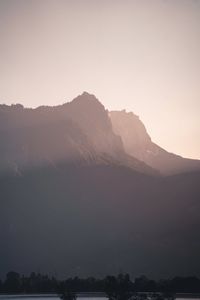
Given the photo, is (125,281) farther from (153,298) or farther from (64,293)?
(64,293)

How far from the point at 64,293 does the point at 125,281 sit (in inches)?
832

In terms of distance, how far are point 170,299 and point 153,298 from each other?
41.1ft

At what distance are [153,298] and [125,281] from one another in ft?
30.9

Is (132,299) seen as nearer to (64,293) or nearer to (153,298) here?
(153,298)

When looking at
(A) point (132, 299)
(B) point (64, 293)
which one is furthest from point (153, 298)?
(B) point (64, 293)

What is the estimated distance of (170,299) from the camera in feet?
595

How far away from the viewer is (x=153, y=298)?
6727 inches

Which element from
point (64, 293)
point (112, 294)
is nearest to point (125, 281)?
point (112, 294)

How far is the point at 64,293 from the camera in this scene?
184125 millimetres

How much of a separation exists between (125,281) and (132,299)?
10.4m

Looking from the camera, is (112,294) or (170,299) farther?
(170,299)

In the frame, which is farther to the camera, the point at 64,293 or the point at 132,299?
the point at 64,293

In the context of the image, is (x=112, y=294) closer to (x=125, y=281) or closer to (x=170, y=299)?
(x=125, y=281)

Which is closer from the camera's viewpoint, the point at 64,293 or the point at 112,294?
the point at 112,294
